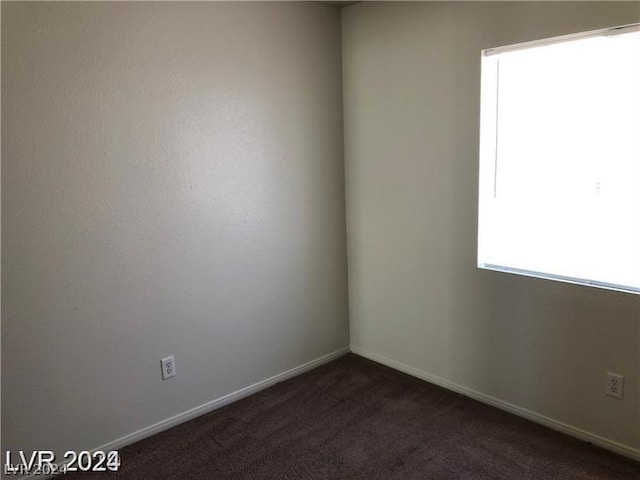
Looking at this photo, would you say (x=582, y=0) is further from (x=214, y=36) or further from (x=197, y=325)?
(x=197, y=325)

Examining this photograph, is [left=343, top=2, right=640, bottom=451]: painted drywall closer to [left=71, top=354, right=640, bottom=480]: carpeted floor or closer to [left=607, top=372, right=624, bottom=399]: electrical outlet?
[left=607, top=372, right=624, bottom=399]: electrical outlet

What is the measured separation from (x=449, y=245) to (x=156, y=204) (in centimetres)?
162

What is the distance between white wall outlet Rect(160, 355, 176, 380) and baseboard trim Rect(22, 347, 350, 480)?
24cm

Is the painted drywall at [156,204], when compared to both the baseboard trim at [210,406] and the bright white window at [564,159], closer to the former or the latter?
the baseboard trim at [210,406]

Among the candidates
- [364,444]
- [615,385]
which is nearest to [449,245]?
[615,385]

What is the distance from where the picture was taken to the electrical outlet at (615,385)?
226 cm

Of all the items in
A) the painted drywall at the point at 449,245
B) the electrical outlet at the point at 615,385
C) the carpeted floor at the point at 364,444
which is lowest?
the carpeted floor at the point at 364,444

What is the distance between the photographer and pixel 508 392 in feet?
8.80

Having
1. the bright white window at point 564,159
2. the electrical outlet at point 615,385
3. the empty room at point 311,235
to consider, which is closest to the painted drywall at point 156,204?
the empty room at point 311,235

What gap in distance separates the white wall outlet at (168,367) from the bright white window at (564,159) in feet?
5.75

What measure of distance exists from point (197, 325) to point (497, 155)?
6.16 feet

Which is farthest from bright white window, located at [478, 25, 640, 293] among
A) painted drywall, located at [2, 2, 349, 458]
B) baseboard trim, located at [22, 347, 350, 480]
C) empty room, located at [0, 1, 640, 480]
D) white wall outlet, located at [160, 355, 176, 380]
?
white wall outlet, located at [160, 355, 176, 380]

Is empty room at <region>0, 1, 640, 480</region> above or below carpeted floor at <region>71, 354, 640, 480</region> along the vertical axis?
above

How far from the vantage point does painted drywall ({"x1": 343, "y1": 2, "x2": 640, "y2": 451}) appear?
2.30 m
